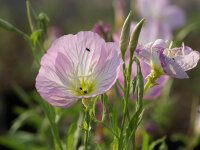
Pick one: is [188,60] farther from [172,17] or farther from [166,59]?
[172,17]

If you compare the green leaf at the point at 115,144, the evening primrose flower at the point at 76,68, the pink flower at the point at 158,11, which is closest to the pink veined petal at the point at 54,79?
the evening primrose flower at the point at 76,68

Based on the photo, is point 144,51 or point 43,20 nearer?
point 144,51

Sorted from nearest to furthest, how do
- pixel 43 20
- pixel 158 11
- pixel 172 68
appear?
pixel 172 68 < pixel 43 20 < pixel 158 11

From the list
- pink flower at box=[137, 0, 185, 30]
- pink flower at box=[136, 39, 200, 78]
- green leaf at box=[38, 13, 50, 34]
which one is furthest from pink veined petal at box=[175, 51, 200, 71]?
pink flower at box=[137, 0, 185, 30]

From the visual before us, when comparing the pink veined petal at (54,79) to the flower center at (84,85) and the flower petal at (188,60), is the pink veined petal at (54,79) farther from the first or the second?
the flower petal at (188,60)

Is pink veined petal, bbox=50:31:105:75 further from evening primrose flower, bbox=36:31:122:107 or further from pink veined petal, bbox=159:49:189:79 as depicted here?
pink veined petal, bbox=159:49:189:79

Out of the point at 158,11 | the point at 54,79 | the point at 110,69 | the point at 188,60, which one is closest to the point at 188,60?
the point at 188,60
